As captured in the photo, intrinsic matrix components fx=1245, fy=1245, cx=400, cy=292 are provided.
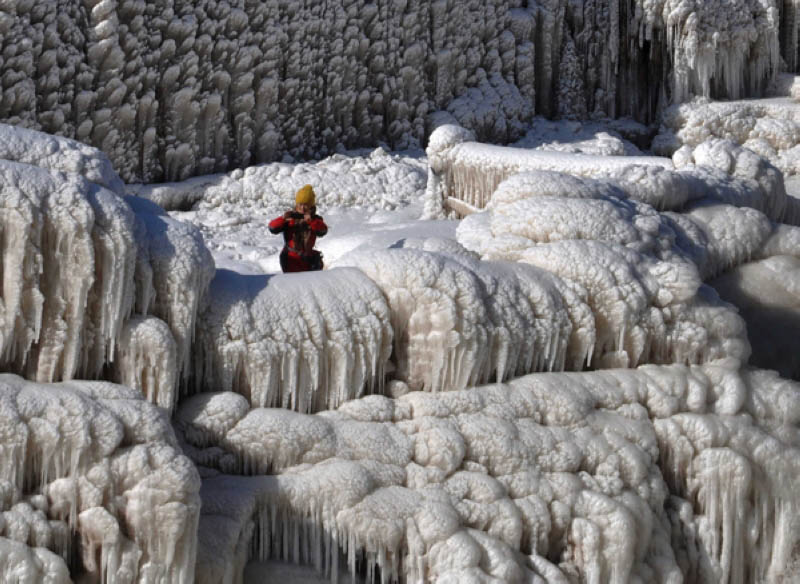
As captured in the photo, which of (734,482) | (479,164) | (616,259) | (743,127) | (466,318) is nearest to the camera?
(466,318)

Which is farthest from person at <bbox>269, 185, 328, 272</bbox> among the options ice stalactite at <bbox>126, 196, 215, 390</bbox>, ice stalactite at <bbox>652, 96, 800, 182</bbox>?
ice stalactite at <bbox>652, 96, 800, 182</bbox>

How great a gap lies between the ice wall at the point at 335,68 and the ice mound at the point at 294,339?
615cm

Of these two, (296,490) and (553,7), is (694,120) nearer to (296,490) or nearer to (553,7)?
(553,7)

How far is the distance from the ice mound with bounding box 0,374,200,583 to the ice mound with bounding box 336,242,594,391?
1.49 meters

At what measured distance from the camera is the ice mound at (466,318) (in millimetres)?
5715

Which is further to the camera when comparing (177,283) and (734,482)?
(734,482)

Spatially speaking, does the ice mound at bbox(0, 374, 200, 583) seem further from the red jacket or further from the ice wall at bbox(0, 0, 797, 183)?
the ice wall at bbox(0, 0, 797, 183)

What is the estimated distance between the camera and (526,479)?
5516 mm

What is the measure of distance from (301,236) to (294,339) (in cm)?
206

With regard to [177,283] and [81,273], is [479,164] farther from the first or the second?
[81,273]

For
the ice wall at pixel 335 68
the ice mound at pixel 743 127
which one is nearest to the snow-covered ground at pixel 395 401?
the ice wall at pixel 335 68

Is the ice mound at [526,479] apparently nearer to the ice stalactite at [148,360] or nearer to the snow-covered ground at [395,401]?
the snow-covered ground at [395,401]

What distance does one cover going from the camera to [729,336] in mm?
6473

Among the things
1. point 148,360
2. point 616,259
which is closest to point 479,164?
point 616,259
